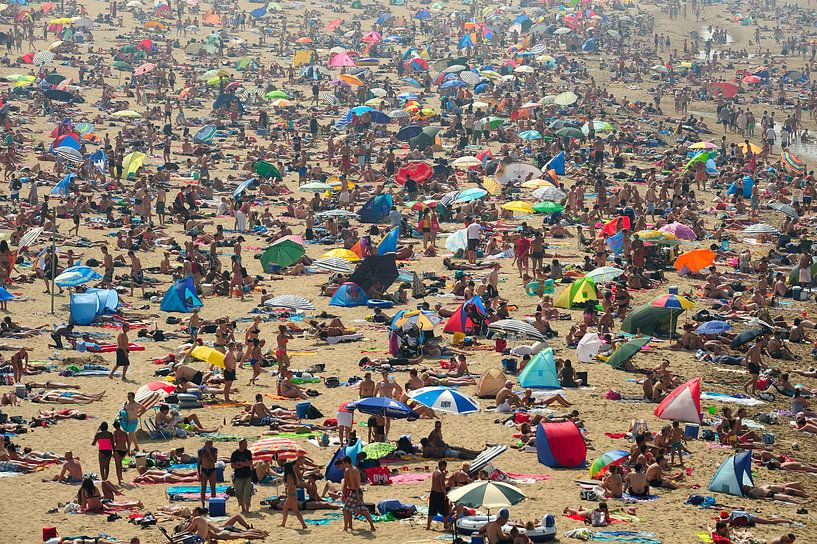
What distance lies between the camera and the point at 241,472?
596 inches

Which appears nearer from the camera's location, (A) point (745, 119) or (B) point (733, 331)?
(B) point (733, 331)

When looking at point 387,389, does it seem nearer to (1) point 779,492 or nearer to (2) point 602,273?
(1) point 779,492

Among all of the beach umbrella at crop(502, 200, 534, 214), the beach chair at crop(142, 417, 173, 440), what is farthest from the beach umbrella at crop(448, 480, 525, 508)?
the beach umbrella at crop(502, 200, 534, 214)

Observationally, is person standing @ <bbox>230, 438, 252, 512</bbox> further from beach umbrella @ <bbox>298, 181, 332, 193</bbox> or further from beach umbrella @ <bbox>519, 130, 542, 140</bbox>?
beach umbrella @ <bbox>519, 130, 542, 140</bbox>

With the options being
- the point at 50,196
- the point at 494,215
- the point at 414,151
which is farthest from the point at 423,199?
the point at 50,196

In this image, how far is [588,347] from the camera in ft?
73.7

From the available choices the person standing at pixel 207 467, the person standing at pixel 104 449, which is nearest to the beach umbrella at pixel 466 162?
the person standing at pixel 104 449

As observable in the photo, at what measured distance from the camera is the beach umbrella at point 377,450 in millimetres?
16688

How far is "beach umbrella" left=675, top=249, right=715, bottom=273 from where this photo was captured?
27531 millimetres

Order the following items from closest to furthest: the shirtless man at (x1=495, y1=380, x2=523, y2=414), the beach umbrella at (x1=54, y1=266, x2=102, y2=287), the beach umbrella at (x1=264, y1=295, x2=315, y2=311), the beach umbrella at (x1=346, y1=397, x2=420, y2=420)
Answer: the beach umbrella at (x1=346, y1=397, x2=420, y2=420)
the shirtless man at (x1=495, y1=380, x2=523, y2=414)
the beach umbrella at (x1=264, y1=295, x2=315, y2=311)
the beach umbrella at (x1=54, y1=266, x2=102, y2=287)

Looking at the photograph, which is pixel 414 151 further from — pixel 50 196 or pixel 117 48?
pixel 117 48

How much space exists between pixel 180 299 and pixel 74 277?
2.08m

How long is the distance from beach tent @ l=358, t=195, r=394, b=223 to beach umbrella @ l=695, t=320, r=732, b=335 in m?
11.1

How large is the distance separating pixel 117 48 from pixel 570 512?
45399 mm
